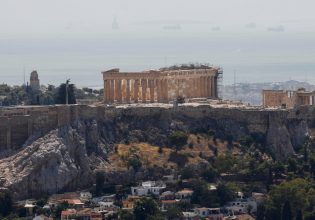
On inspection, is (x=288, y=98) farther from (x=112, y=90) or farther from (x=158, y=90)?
(x=112, y=90)

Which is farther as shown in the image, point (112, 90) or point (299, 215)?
point (112, 90)

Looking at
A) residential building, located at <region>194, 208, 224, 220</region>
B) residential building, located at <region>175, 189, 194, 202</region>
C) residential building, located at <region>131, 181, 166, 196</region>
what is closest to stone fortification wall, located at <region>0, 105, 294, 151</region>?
residential building, located at <region>131, 181, 166, 196</region>

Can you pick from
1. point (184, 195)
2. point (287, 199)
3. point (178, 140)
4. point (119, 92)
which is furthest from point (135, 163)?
point (119, 92)

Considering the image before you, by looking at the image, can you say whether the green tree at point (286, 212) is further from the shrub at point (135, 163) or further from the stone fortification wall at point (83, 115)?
the stone fortification wall at point (83, 115)

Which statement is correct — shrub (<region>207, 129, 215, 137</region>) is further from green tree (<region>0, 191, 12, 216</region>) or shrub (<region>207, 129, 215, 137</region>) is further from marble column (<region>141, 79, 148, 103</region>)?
green tree (<region>0, 191, 12, 216</region>)

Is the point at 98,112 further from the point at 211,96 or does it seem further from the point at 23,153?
the point at 211,96

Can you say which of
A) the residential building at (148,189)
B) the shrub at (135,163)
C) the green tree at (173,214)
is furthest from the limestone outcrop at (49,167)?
the green tree at (173,214)
